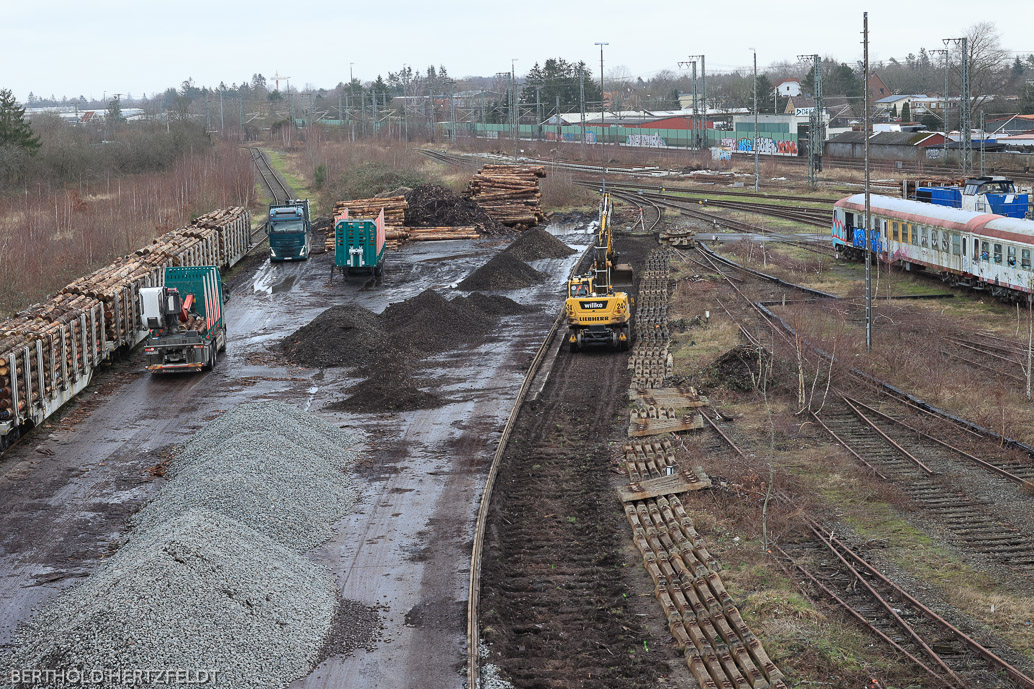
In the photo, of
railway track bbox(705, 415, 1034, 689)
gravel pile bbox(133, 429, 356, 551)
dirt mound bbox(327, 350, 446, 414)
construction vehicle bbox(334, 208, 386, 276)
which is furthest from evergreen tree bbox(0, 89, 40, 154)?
railway track bbox(705, 415, 1034, 689)

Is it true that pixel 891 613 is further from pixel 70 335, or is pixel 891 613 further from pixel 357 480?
pixel 70 335

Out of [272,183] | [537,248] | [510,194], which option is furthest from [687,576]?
[272,183]

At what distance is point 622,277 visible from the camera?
35.7 meters

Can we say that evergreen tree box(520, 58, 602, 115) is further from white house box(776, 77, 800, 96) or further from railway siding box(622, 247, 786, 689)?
railway siding box(622, 247, 786, 689)

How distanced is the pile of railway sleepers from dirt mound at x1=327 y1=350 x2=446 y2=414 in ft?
20.5

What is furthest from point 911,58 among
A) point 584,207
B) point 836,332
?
point 836,332

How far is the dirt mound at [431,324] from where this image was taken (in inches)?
1137

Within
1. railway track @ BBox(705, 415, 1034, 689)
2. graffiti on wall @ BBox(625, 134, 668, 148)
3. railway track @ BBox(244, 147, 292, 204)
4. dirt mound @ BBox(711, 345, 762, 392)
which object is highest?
graffiti on wall @ BBox(625, 134, 668, 148)

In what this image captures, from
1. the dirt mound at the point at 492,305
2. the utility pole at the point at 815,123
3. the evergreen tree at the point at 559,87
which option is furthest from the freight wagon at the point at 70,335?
the evergreen tree at the point at 559,87

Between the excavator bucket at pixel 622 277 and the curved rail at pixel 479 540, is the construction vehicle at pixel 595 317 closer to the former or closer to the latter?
the curved rail at pixel 479 540

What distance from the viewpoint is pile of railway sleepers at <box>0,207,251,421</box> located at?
67.6 feet

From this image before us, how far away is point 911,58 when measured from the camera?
7869 inches

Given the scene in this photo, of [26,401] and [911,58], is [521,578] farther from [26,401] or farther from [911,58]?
[911,58]

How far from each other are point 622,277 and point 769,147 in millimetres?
68347
